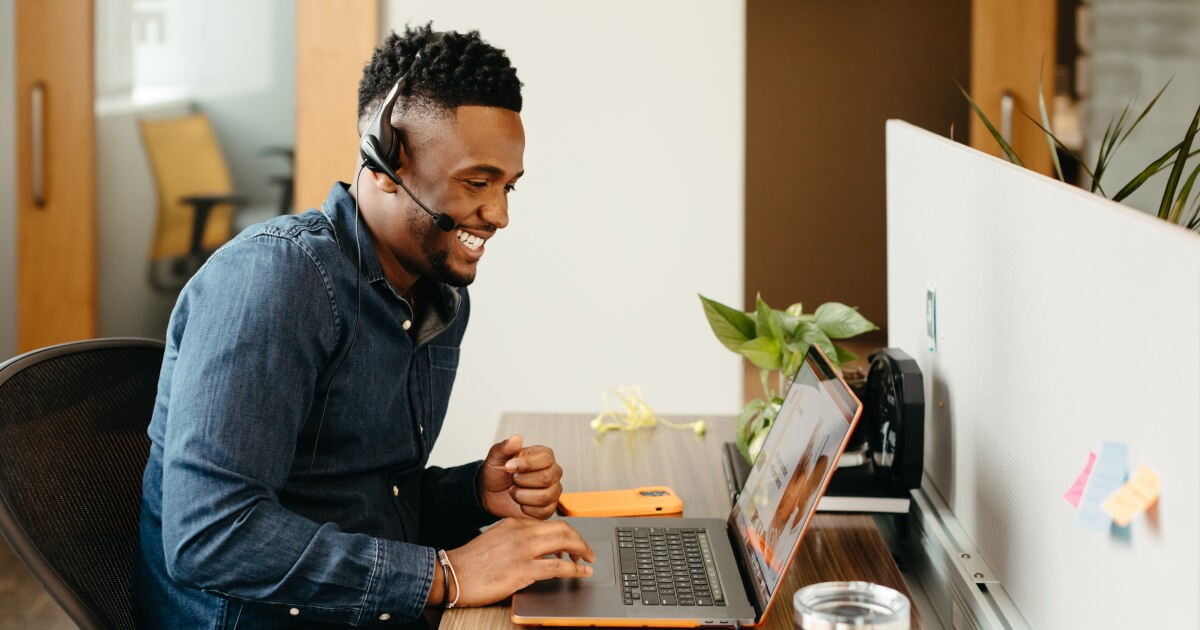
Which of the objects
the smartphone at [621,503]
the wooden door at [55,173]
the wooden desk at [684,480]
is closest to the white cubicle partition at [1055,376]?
the wooden desk at [684,480]

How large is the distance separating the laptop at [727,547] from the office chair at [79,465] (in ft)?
1.42

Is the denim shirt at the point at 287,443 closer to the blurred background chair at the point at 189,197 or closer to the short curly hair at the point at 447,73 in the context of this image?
the short curly hair at the point at 447,73

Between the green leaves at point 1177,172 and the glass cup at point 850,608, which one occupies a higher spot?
the green leaves at point 1177,172

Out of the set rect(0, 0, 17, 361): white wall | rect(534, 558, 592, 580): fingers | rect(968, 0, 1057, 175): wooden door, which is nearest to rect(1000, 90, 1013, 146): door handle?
rect(968, 0, 1057, 175): wooden door

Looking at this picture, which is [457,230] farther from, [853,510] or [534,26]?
[534,26]

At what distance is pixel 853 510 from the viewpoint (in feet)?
4.28

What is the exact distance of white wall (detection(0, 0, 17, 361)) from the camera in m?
2.86

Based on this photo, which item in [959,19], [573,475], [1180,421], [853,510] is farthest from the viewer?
[959,19]

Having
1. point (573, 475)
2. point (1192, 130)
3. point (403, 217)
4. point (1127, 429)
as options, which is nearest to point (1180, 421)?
point (1127, 429)

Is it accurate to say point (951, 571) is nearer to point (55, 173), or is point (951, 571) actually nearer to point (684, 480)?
point (684, 480)

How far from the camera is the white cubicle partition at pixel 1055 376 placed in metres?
0.66

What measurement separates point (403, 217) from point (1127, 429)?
771 mm

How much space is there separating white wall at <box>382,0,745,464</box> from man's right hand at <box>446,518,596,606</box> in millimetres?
1788

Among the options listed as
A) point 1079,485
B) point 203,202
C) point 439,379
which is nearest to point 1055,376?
point 1079,485
